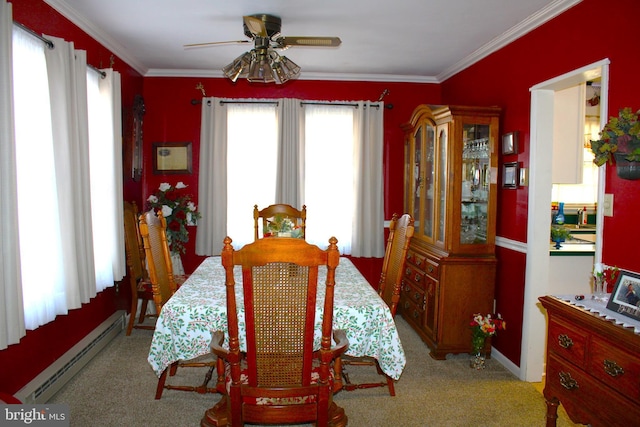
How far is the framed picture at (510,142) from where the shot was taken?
3.46 m

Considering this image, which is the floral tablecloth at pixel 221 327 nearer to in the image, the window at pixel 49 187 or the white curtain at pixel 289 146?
the window at pixel 49 187

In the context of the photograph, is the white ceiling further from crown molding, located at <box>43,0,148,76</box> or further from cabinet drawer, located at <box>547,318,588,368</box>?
cabinet drawer, located at <box>547,318,588,368</box>

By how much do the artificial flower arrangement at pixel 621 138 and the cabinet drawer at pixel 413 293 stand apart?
2.08 m

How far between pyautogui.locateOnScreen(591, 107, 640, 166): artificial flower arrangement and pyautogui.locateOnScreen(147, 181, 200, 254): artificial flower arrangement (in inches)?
145

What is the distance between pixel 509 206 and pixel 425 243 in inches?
34.1

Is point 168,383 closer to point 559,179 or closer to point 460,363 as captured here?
point 460,363

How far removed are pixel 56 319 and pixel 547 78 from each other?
3.70 metres

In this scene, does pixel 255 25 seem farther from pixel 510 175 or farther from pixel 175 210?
pixel 175 210

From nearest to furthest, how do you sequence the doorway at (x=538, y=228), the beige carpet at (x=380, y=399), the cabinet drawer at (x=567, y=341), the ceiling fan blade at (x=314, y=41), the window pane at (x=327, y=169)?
the cabinet drawer at (x=567, y=341) < the beige carpet at (x=380, y=399) < the ceiling fan blade at (x=314, y=41) < the doorway at (x=538, y=228) < the window pane at (x=327, y=169)

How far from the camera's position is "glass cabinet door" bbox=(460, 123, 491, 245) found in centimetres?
369

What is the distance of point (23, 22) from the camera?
2650 mm

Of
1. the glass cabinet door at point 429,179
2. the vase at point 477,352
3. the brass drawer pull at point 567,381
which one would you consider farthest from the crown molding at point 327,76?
the brass drawer pull at point 567,381

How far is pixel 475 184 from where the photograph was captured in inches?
147

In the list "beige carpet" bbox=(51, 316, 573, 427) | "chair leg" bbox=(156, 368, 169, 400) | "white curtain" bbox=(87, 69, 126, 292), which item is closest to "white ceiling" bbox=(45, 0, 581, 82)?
"white curtain" bbox=(87, 69, 126, 292)
